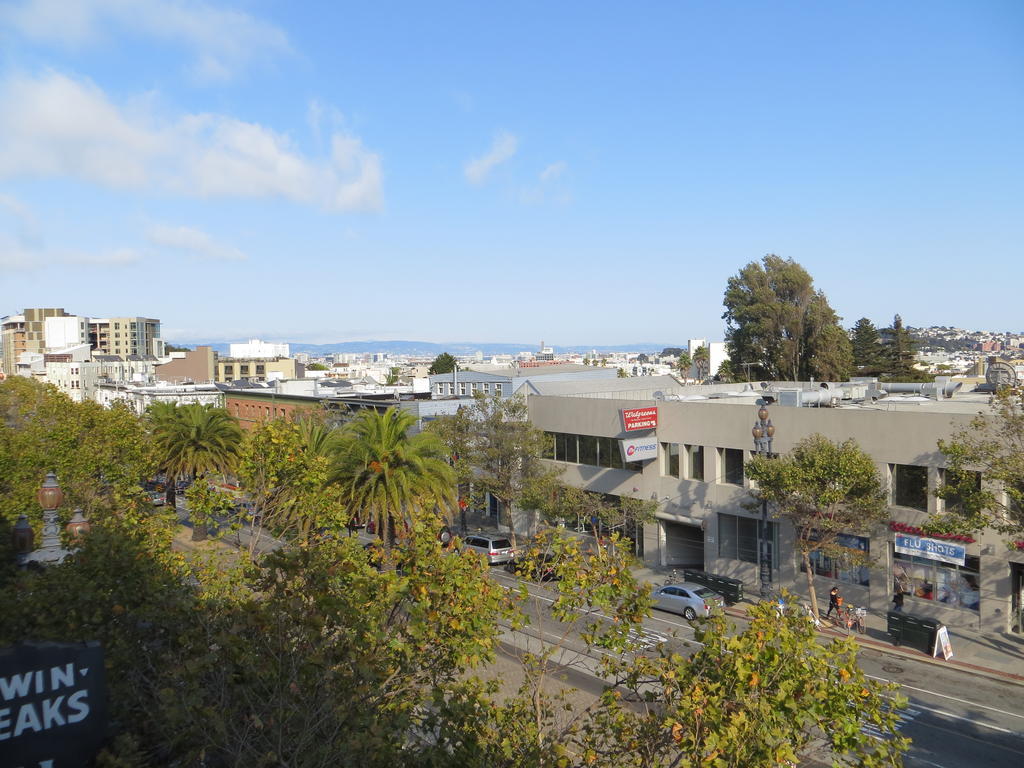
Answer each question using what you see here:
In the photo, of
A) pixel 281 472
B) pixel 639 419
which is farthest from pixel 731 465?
pixel 281 472

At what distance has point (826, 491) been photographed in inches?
1089

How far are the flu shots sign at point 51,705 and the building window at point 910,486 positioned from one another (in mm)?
28902

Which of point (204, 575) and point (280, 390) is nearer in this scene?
point (204, 575)

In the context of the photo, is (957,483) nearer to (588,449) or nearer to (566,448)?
(588,449)

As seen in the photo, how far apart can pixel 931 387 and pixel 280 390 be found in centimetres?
5901

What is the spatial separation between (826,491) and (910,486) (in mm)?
4366

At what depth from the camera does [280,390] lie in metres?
79.6

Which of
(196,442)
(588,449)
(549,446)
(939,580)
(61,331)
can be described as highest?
(61,331)

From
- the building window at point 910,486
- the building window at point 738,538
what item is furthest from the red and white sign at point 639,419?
the building window at point 910,486

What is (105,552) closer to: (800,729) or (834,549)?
(800,729)

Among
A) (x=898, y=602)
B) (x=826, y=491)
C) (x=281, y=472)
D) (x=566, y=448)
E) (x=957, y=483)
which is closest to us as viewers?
(x=281, y=472)

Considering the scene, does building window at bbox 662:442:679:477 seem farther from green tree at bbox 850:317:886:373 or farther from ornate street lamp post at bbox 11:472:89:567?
green tree at bbox 850:317:886:373

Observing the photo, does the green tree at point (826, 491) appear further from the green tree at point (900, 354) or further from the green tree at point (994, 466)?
the green tree at point (900, 354)

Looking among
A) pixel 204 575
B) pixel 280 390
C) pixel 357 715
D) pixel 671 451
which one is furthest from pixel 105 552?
pixel 280 390
